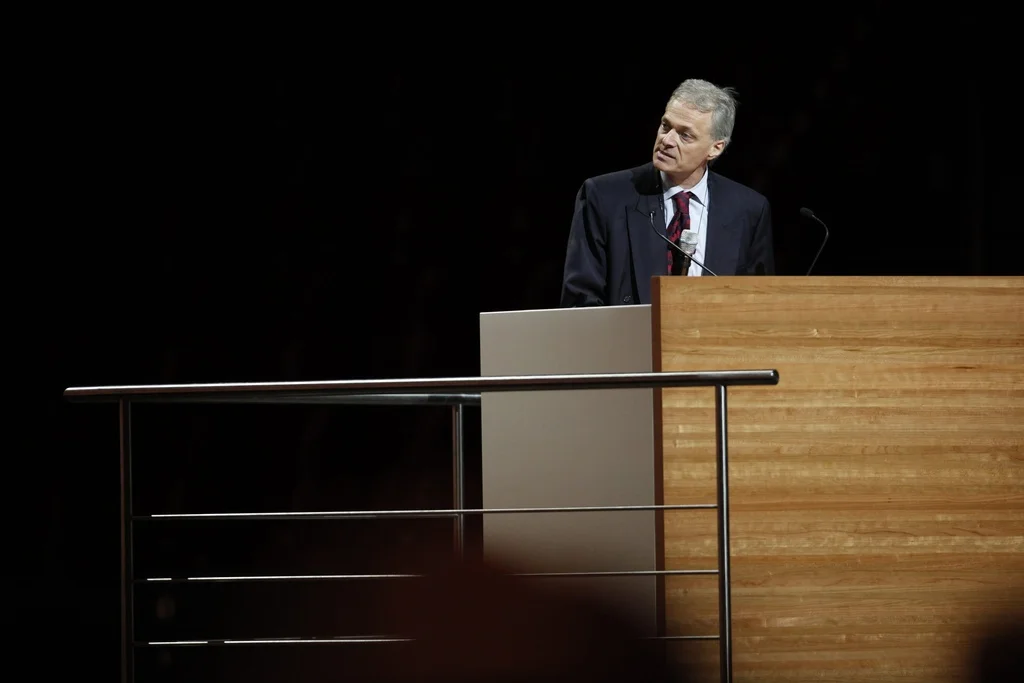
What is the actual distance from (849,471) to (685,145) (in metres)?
1.04

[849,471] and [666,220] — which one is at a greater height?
[666,220]

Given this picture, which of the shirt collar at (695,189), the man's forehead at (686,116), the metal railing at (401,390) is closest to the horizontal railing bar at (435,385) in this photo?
the metal railing at (401,390)

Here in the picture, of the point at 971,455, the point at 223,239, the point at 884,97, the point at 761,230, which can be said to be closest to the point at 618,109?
the point at 884,97

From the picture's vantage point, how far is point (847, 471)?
1.99 meters

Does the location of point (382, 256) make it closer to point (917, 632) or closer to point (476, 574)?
point (476, 574)

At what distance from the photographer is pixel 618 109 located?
454cm

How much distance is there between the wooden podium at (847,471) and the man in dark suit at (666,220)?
612mm

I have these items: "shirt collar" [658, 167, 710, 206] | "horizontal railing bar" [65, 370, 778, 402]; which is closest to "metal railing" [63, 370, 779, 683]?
"horizontal railing bar" [65, 370, 778, 402]

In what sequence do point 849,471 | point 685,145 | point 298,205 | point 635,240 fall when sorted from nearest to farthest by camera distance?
point 849,471 → point 635,240 → point 685,145 → point 298,205

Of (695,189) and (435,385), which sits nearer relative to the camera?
(435,385)

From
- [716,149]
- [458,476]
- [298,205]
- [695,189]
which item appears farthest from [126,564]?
[298,205]

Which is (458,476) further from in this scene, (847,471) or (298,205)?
(298,205)

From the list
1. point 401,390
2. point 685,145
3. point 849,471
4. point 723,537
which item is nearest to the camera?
point 723,537

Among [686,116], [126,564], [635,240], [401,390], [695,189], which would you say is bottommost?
[126,564]
